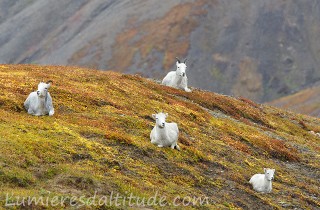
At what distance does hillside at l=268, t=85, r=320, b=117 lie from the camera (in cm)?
16412

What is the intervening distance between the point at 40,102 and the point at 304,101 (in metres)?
155

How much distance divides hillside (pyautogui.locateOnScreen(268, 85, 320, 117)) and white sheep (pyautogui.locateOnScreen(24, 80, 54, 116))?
138113 mm

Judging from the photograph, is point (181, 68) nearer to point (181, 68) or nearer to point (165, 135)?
point (181, 68)

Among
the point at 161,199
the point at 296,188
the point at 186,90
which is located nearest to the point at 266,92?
the point at 186,90

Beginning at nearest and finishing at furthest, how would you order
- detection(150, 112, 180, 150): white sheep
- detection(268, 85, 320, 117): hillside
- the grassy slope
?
the grassy slope → detection(150, 112, 180, 150): white sheep → detection(268, 85, 320, 117): hillside

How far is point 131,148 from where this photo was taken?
2780 centimetres

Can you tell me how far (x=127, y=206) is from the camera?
20.4m

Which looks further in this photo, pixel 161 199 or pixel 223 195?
Result: pixel 223 195

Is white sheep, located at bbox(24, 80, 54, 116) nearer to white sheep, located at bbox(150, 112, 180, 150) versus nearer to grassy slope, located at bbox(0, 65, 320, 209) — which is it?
grassy slope, located at bbox(0, 65, 320, 209)

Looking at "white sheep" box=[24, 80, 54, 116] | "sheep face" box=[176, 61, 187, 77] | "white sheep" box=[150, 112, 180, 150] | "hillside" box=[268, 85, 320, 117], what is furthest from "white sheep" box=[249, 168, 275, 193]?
"hillside" box=[268, 85, 320, 117]

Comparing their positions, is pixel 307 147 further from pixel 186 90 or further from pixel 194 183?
pixel 194 183

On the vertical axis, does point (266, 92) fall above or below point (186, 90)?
above

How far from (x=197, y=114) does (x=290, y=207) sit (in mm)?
14217

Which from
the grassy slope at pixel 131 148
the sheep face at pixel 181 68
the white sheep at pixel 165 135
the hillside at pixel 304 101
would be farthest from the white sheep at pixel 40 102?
the hillside at pixel 304 101
